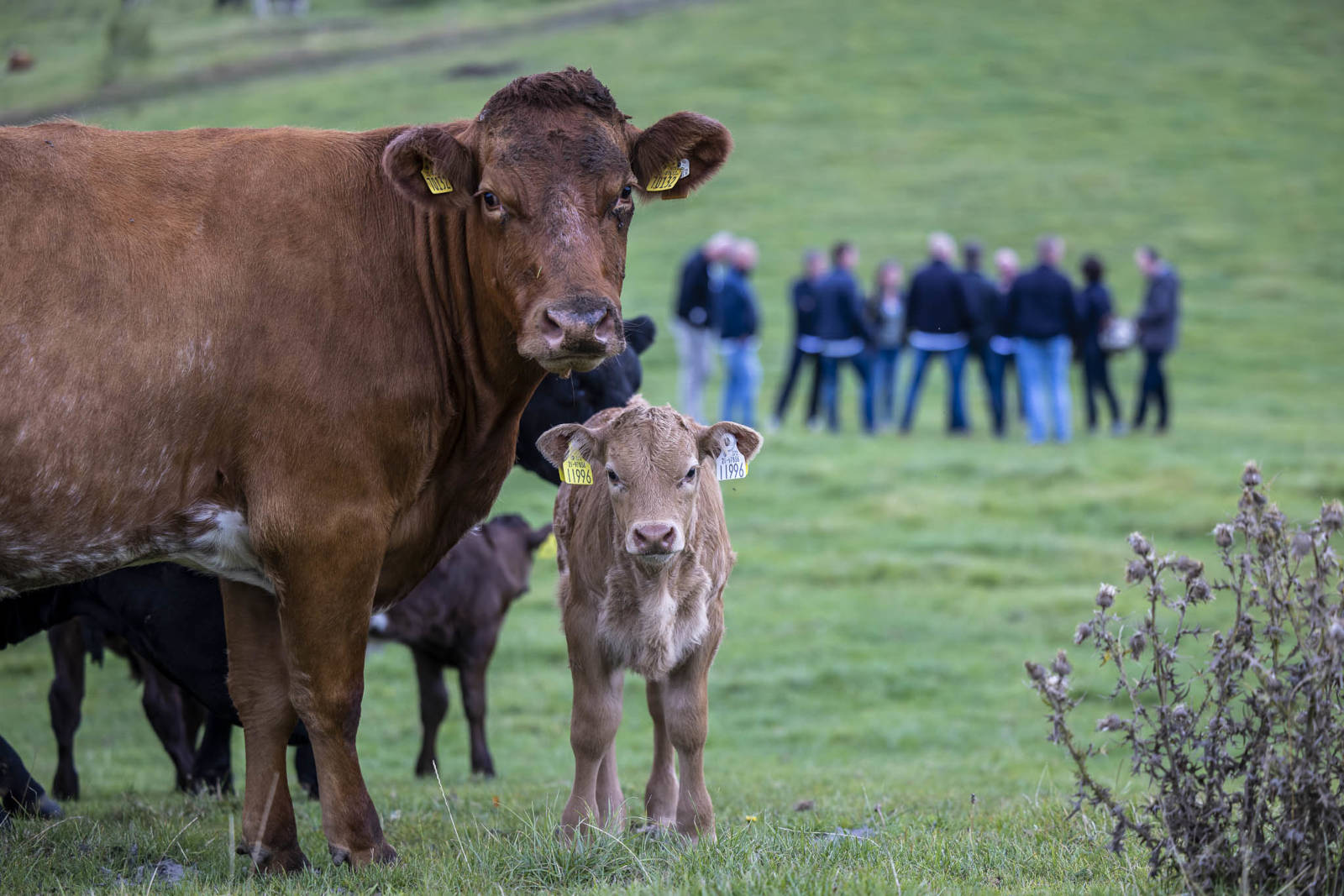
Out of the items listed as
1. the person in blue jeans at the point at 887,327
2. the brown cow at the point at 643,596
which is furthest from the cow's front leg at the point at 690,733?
the person in blue jeans at the point at 887,327

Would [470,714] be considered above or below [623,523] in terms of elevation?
below

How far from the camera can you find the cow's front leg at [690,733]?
604 cm

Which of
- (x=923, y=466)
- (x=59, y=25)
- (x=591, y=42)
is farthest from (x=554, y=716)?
(x=591, y=42)

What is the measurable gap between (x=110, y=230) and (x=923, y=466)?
15954mm

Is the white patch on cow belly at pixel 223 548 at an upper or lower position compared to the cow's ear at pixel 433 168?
lower

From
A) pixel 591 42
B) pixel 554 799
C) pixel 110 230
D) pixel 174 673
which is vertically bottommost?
pixel 554 799

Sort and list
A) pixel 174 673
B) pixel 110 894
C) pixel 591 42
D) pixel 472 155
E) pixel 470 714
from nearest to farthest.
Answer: pixel 110 894 < pixel 472 155 < pixel 174 673 < pixel 470 714 < pixel 591 42

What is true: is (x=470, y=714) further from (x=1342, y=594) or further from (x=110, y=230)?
(x=1342, y=594)

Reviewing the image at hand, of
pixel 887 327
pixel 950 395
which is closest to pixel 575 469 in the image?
pixel 887 327

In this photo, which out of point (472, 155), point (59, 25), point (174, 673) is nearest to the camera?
point (472, 155)

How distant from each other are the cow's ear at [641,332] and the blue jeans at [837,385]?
14.3m

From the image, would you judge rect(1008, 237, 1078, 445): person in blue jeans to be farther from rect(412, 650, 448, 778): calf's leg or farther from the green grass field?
rect(412, 650, 448, 778): calf's leg

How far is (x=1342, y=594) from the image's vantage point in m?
4.51

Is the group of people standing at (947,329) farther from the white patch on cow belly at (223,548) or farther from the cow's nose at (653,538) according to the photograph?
the white patch on cow belly at (223,548)
